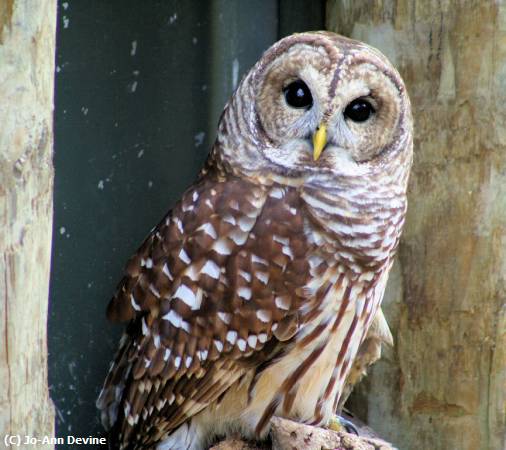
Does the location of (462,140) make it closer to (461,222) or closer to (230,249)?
(461,222)

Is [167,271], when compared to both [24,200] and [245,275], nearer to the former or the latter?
[245,275]

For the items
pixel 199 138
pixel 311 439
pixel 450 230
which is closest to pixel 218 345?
pixel 311 439

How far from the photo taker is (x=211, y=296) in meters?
3.34

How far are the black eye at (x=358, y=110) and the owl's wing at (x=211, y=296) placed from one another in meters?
0.32

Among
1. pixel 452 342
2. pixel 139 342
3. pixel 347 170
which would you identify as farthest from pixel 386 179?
pixel 139 342

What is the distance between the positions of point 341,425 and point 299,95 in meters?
1.29

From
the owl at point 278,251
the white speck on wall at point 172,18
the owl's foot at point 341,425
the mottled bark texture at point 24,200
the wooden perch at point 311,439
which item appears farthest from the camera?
the white speck on wall at point 172,18

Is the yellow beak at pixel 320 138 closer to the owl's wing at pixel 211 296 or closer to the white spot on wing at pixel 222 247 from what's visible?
the owl's wing at pixel 211 296

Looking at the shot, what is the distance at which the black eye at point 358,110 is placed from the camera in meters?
3.32

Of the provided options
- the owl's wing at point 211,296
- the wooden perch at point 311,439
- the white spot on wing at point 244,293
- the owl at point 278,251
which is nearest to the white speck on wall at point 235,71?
the owl at point 278,251

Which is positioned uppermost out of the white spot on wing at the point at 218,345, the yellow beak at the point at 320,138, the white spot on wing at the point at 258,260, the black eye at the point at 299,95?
the black eye at the point at 299,95

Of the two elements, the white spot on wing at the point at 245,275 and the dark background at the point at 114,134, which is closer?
the white spot on wing at the point at 245,275

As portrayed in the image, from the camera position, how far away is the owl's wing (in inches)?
131

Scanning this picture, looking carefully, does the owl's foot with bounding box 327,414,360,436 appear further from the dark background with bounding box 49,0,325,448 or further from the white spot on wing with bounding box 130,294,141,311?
the dark background with bounding box 49,0,325,448
